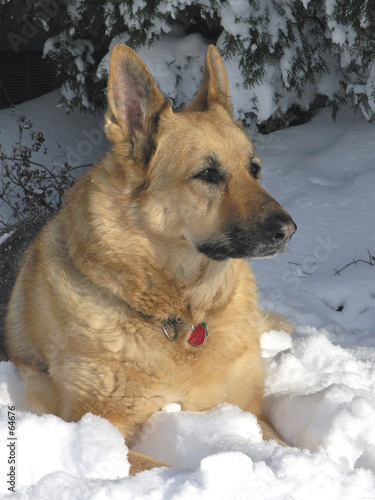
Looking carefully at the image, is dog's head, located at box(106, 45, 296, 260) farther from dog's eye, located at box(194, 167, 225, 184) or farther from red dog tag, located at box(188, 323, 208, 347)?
red dog tag, located at box(188, 323, 208, 347)

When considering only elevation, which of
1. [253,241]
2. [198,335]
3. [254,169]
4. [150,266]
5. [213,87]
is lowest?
[198,335]

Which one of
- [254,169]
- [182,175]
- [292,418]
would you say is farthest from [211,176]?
[292,418]

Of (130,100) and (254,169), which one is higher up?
(130,100)

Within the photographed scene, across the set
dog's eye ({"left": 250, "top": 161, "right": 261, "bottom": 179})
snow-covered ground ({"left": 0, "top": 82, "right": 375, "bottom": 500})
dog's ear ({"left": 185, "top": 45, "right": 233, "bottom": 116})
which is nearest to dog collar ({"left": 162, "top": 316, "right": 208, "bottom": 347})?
snow-covered ground ({"left": 0, "top": 82, "right": 375, "bottom": 500})

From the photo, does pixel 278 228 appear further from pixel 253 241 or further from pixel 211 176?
pixel 211 176

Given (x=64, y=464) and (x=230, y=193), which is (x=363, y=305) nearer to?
(x=230, y=193)

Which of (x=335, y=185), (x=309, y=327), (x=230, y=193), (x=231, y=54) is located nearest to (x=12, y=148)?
(x=231, y=54)

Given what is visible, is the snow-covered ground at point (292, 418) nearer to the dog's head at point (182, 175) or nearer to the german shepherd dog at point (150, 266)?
the german shepherd dog at point (150, 266)

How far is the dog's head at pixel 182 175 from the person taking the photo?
2.53m

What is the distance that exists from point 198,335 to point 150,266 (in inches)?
14.8

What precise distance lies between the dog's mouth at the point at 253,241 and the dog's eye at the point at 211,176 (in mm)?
240

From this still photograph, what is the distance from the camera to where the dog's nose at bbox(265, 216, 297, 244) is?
2.46 meters

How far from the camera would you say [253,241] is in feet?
8.20

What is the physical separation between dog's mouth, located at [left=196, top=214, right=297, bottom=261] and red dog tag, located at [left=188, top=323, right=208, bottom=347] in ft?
1.08
